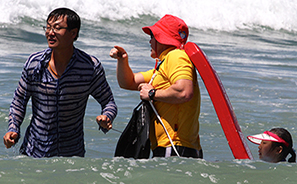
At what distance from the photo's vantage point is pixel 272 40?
64.9ft

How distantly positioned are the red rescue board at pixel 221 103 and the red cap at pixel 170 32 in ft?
0.33

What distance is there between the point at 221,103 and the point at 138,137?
79 cm

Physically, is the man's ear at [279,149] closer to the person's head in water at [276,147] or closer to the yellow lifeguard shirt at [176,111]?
the person's head in water at [276,147]

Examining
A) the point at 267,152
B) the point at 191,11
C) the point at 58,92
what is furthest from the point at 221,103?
the point at 191,11

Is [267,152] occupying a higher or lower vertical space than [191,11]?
higher

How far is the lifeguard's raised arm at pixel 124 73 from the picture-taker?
3847 mm

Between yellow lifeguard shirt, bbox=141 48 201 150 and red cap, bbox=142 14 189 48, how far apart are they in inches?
4.4

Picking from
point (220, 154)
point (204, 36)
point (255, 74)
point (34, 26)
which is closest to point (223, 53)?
point (255, 74)

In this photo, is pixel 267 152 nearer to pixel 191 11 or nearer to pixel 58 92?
pixel 58 92

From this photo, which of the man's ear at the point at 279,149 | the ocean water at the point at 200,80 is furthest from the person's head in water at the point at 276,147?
the ocean water at the point at 200,80

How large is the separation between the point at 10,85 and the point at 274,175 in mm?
6073

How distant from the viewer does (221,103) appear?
3.93m

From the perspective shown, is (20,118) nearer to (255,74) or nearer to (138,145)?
(138,145)

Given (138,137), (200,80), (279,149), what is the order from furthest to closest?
(200,80)
(279,149)
(138,137)
